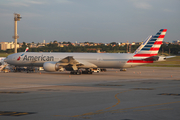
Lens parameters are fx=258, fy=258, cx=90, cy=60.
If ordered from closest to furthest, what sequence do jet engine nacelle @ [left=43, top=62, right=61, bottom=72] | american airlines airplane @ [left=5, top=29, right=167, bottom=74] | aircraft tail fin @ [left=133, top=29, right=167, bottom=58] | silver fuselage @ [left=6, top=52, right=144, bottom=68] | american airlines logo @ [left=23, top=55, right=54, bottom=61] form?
jet engine nacelle @ [left=43, top=62, right=61, bottom=72]
american airlines airplane @ [left=5, top=29, right=167, bottom=74]
silver fuselage @ [left=6, top=52, right=144, bottom=68]
aircraft tail fin @ [left=133, top=29, right=167, bottom=58]
american airlines logo @ [left=23, top=55, right=54, bottom=61]

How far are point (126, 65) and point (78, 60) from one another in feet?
28.4

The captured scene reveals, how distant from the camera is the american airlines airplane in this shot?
44438 millimetres

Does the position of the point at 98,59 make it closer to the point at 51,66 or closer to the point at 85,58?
the point at 85,58

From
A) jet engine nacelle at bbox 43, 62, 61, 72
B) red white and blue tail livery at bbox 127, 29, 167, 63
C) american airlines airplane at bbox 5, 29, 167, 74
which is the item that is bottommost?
jet engine nacelle at bbox 43, 62, 61, 72

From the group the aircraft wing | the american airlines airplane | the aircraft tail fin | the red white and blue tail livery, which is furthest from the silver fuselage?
the aircraft tail fin

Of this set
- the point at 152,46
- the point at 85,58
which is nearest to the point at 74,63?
the point at 85,58

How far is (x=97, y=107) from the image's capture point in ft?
46.2

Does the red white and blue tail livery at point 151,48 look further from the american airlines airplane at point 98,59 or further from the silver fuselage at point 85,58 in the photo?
the silver fuselage at point 85,58

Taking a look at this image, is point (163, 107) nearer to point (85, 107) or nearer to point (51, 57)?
point (85, 107)

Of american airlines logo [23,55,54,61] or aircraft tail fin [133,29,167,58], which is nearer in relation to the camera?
aircraft tail fin [133,29,167,58]

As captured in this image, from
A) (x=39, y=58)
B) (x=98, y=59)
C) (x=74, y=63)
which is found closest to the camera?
(x=74, y=63)

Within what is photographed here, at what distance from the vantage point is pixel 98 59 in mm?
45906

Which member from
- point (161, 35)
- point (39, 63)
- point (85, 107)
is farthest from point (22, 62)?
point (85, 107)

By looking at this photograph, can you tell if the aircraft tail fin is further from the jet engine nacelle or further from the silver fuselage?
the jet engine nacelle
